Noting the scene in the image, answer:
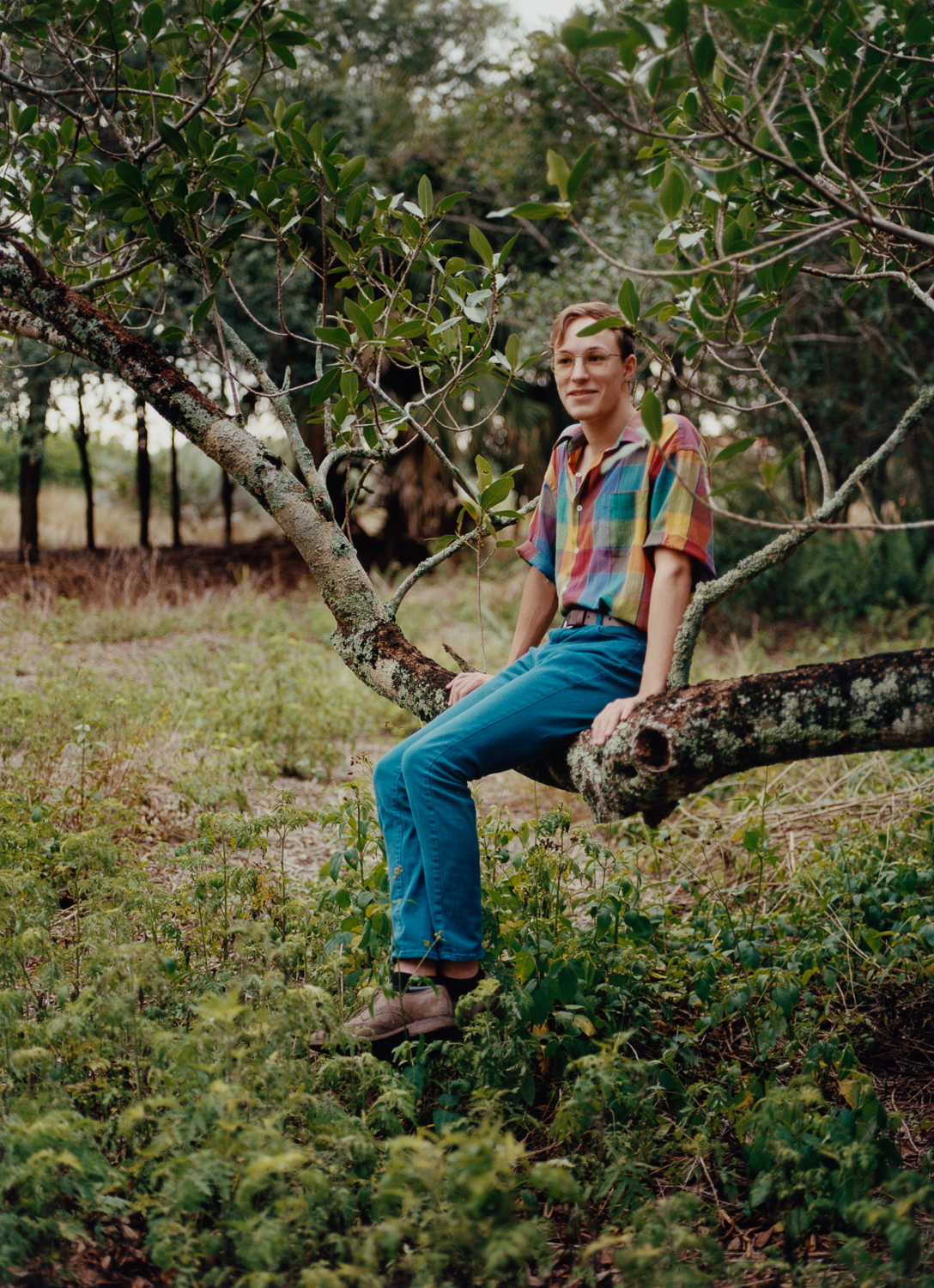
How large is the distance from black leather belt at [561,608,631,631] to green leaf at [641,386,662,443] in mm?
681

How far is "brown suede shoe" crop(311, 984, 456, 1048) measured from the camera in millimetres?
1854

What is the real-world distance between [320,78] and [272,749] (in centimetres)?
803

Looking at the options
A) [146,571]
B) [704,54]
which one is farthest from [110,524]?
[704,54]

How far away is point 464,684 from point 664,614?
0.53 meters

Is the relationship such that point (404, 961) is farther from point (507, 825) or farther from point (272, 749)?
point (272, 749)

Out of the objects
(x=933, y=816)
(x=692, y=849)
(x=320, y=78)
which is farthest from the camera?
(x=320, y=78)

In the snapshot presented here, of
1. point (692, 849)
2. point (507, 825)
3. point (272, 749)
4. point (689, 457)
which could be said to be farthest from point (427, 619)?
point (689, 457)

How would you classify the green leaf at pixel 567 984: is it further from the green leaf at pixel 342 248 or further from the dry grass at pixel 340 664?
the green leaf at pixel 342 248

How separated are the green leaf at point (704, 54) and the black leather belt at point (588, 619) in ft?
3.45

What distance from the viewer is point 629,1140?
1.78m

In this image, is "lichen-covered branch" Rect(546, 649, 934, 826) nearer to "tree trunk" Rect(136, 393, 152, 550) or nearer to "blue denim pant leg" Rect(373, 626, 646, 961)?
"blue denim pant leg" Rect(373, 626, 646, 961)

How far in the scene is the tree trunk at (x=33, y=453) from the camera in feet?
26.7

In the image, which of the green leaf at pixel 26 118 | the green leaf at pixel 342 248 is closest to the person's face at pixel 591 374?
the green leaf at pixel 342 248

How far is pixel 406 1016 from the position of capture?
188 cm
